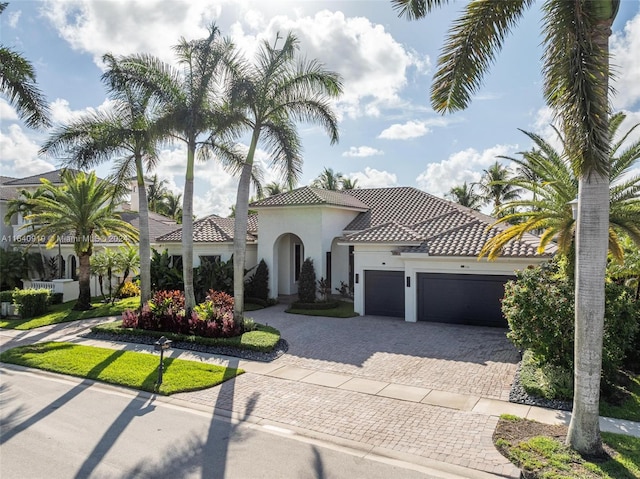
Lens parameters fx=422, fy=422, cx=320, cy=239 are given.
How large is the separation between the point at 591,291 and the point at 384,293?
12.7m

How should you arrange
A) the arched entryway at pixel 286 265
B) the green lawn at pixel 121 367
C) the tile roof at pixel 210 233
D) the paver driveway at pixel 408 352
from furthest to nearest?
the arched entryway at pixel 286 265 < the tile roof at pixel 210 233 < the paver driveway at pixel 408 352 < the green lawn at pixel 121 367

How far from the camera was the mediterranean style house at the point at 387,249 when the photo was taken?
16984mm

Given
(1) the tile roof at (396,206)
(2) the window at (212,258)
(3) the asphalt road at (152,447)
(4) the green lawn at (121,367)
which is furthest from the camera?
(2) the window at (212,258)

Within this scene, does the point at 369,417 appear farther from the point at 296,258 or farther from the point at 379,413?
the point at 296,258

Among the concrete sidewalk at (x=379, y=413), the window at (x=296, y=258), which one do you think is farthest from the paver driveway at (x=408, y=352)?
the window at (x=296, y=258)

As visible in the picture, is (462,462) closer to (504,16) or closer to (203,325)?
(504,16)

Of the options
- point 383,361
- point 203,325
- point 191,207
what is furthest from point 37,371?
point 383,361

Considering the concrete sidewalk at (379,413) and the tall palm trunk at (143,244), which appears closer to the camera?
the concrete sidewalk at (379,413)

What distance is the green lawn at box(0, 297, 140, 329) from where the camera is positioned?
1938 cm

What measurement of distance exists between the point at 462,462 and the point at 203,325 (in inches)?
412

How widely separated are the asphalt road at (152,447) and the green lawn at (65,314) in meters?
11.2

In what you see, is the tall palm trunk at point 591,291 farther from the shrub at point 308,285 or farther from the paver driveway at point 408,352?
the shrub at point 308,285

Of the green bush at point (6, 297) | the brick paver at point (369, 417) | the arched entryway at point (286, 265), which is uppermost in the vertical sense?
the arched entryway at point (286, 265)

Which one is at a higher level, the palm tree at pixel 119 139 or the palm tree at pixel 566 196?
the palm tree at pixel 119 139
